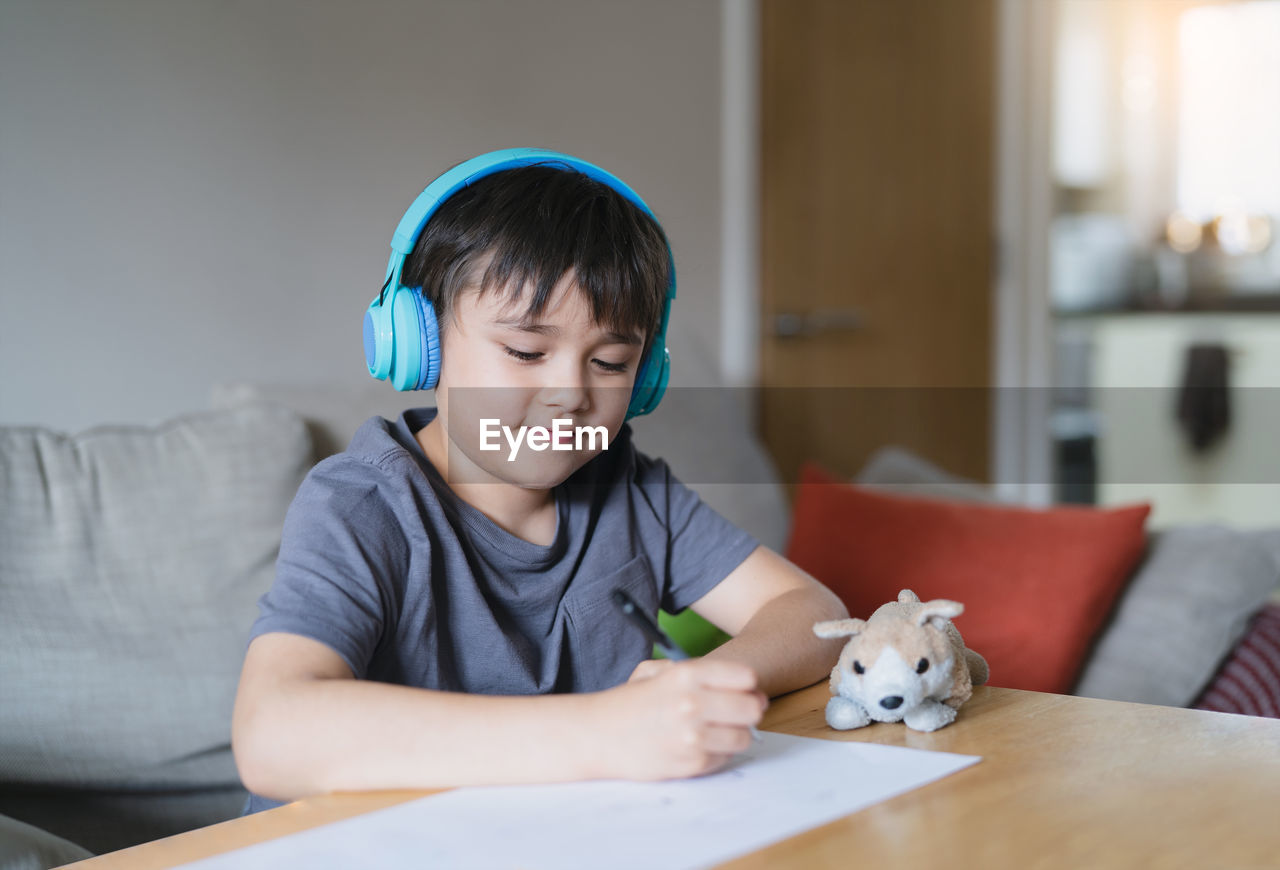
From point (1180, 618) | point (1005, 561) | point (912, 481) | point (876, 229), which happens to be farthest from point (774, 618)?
point (876, 229)

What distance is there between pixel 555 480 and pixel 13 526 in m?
0.69

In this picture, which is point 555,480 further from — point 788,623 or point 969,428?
point 969,428

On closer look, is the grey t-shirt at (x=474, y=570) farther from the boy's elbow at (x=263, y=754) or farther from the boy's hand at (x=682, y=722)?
the boy's hand at (x=682, y=722)

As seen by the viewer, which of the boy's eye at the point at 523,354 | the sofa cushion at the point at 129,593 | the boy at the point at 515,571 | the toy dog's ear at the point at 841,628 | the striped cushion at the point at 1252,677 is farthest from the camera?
the striped cushion at the point at 1252,677

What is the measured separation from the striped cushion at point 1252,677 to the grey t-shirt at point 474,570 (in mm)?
803

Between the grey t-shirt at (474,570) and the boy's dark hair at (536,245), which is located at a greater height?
the boy's dark hair at (536,245)

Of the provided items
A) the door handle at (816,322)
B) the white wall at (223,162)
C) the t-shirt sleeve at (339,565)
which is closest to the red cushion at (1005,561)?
the white wall at (223,162)

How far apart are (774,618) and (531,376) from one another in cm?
27

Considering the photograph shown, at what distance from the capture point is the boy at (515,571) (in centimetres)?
60

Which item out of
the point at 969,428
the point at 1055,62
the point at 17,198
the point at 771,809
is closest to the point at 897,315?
the point at 969,428

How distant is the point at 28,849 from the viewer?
0.84 metres

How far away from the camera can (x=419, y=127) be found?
72.7 inches

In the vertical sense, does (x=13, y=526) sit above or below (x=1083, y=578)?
above

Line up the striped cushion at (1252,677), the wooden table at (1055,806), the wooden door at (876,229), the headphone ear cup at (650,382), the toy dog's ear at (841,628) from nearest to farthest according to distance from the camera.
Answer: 1. the wooden table at (1055,806)
2. the toy dog's ear at (841,628)
3. the headphone ear cup at (650,382)
4. the striped cushion at (1252,677)
5. the wooden door at (876,229)
